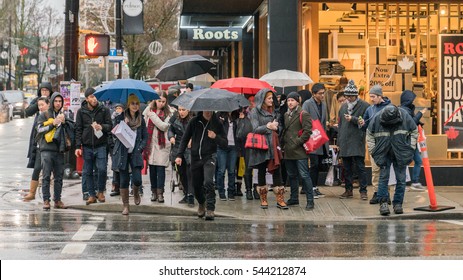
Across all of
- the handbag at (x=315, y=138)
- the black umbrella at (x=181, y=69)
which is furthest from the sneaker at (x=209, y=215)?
the black umbrella at (x=181, y=69)

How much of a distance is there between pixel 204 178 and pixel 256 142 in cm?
137

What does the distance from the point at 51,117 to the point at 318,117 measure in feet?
15.4

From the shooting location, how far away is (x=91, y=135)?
15.0 metres

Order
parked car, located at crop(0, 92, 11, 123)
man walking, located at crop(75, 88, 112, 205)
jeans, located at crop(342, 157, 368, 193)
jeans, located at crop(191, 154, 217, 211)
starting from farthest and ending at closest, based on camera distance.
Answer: parked car, located at crop(0, 92, 11, 123)
jeans, located at crop(342, 157, 368, 193)
man walking, located at crop(75, 88, 112, 205)
jeans, located at crop(191, 154, 217, 211)

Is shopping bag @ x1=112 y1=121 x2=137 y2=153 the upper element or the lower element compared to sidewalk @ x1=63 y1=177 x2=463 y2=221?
upper

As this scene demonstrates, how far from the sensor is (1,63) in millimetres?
89250

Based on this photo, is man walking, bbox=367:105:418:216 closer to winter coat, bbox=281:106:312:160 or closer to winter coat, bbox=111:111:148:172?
winter coat, bbox=281:106:312:160

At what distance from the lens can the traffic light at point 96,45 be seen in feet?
72.5

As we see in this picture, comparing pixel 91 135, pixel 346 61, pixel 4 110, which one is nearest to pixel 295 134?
pixel 91 135

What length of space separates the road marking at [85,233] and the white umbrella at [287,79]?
563cm

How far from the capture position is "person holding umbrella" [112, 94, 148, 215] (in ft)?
46.0

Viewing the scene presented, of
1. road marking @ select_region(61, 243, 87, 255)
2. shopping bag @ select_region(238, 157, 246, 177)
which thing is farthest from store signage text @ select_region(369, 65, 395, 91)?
road marking @ select_region(61, 243, 87, 255)

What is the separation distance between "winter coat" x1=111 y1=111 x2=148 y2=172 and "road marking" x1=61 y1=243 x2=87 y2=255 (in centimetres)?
323

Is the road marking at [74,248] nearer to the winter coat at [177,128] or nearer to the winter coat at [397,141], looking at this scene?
the winter coat at [177,128]
